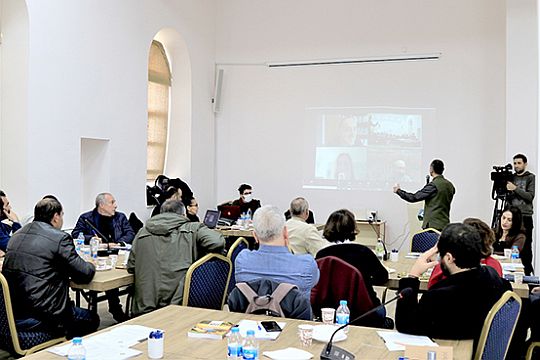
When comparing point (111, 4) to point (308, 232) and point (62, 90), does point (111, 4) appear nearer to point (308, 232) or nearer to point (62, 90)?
point (62, 90)

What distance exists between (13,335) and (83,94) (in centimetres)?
445

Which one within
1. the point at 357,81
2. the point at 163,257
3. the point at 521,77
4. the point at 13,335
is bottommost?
the point at 13,335

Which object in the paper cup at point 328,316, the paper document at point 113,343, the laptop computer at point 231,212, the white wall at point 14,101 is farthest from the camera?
the laptop computer at point 231,212

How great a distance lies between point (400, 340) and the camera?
8.07ft

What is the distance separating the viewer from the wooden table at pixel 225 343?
2279mm

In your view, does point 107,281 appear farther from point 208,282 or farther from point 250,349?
point 250,349

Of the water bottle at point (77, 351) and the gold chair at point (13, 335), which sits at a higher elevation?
the water bottle at point (77, 351)

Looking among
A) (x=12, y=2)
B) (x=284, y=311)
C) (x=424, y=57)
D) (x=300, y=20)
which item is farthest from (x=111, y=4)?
(x=284, y=311)

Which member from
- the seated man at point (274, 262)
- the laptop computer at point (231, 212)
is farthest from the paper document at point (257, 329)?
the laptop computer at point (231, 212)

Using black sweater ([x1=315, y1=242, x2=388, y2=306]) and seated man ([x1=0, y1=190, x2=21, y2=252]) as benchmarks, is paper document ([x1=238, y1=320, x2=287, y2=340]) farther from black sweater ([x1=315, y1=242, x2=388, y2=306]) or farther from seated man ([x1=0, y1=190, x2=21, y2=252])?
seated man ([x1=0, y1=190, x2=21, y2=252])

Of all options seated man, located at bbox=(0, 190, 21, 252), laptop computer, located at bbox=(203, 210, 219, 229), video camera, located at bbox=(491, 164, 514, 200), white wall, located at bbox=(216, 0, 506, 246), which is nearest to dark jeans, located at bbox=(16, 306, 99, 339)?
seated man, located at bbox=(0, 190, 21, 252)

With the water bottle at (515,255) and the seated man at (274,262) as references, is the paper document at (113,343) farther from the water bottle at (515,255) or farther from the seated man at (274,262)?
the water bottle at (515,255)

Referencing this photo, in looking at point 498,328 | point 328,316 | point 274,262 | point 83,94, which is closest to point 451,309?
point 498,328

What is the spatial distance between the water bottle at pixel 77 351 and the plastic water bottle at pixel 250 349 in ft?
1.96
